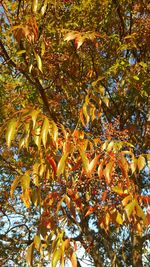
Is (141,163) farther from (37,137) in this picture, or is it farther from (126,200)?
(37,137)

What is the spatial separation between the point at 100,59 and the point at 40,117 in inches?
125

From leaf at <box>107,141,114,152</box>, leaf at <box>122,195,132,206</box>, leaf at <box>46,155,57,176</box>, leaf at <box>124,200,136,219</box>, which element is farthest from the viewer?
leaf at <box>46,155,57,176</box>

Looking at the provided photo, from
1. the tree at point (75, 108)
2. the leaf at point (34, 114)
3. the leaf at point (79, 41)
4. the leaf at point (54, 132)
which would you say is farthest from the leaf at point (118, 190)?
the leaf at point (79, 41)

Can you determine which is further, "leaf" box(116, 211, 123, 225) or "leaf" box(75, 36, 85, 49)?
"leaf" box(75, 36, 85, 49)

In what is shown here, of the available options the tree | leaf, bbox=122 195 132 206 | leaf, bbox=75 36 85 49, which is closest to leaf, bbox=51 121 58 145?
the tree

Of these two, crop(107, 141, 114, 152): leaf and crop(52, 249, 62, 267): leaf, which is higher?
crop(107, 141, 114, 152): leaf

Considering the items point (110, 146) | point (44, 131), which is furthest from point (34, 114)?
point (110, 146)

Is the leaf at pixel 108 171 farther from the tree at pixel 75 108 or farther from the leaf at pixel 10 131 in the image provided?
the leaf at pixel 10 131

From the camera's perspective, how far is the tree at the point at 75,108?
218 cm

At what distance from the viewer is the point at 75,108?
564 centimetres

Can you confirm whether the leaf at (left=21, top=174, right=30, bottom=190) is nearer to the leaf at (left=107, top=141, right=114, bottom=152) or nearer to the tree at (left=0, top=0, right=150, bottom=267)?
the tree at (left=0, top=0, right=150, bottom=267)

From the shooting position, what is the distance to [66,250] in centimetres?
200

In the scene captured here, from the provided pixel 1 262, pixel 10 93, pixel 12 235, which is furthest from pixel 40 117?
pixel 12 235

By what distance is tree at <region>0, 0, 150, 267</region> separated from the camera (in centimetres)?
218
